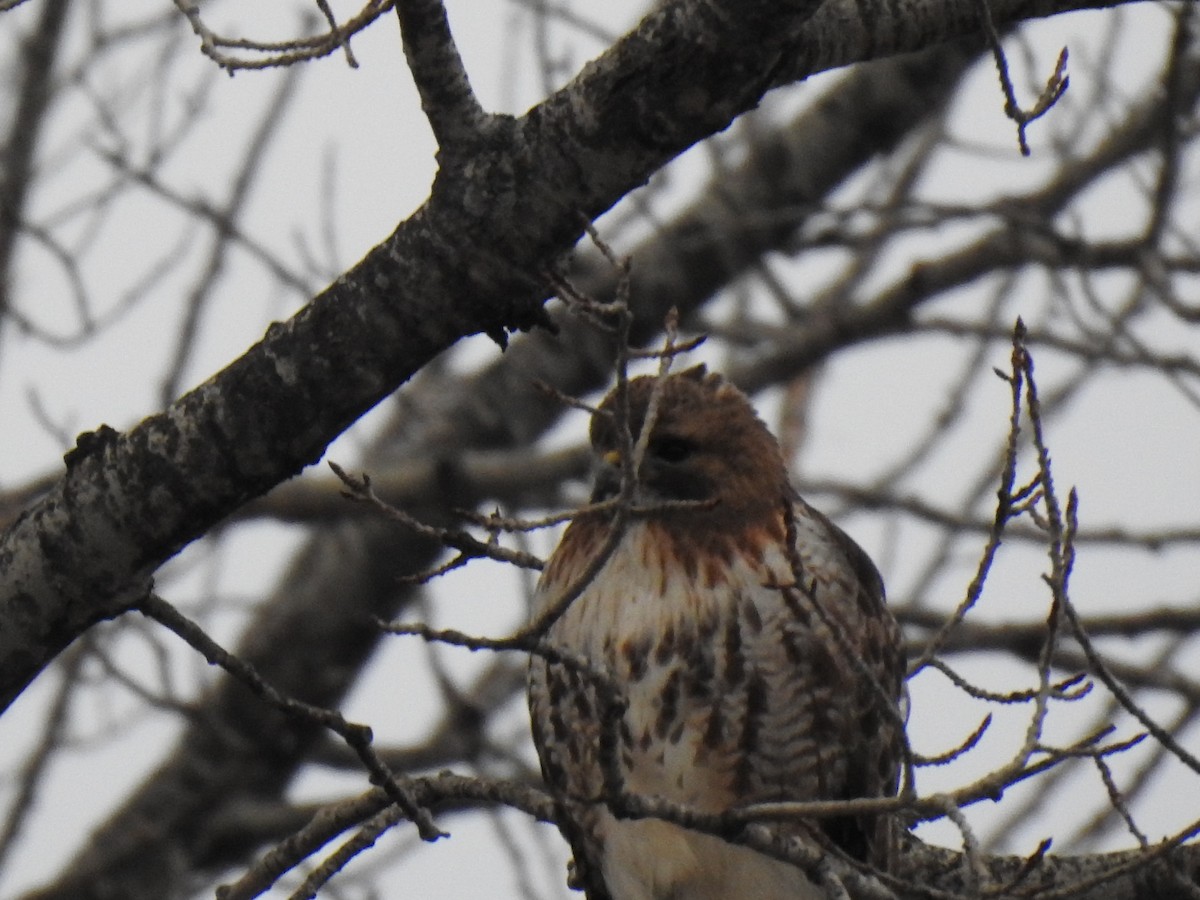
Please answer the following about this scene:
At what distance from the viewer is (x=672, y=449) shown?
452cm

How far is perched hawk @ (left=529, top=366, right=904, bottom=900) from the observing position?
4.04 meters

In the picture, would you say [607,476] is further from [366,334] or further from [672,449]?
[366,334]

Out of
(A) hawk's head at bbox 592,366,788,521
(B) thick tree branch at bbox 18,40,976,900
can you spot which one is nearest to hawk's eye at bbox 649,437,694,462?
(A) hawk's head at bbox 592,366,788,521

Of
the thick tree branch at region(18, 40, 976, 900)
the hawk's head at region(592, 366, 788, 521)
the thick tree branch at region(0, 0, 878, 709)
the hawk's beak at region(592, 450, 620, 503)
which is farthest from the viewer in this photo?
the thick tree branch at region(18, 40, 976, 900)

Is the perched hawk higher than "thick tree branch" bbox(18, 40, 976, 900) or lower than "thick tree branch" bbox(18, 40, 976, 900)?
lower

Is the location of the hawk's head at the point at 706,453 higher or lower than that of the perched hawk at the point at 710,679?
higher

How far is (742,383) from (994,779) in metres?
4.24

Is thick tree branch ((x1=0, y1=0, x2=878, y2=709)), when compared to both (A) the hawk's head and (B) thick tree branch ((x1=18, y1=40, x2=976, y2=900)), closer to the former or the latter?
(A) the hawk's head

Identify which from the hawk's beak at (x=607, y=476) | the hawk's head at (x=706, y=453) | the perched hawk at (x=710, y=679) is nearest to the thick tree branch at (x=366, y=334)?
the perched hawk at (x=710, y=679)

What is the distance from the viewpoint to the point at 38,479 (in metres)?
6.10

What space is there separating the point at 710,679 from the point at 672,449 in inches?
26.3

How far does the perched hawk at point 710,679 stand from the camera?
4039mm

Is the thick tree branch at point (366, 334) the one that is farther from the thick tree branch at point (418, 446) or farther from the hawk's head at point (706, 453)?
the thick tree branch at point (418, 446)

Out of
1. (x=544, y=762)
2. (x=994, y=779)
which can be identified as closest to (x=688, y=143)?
(x=994, y=779)
